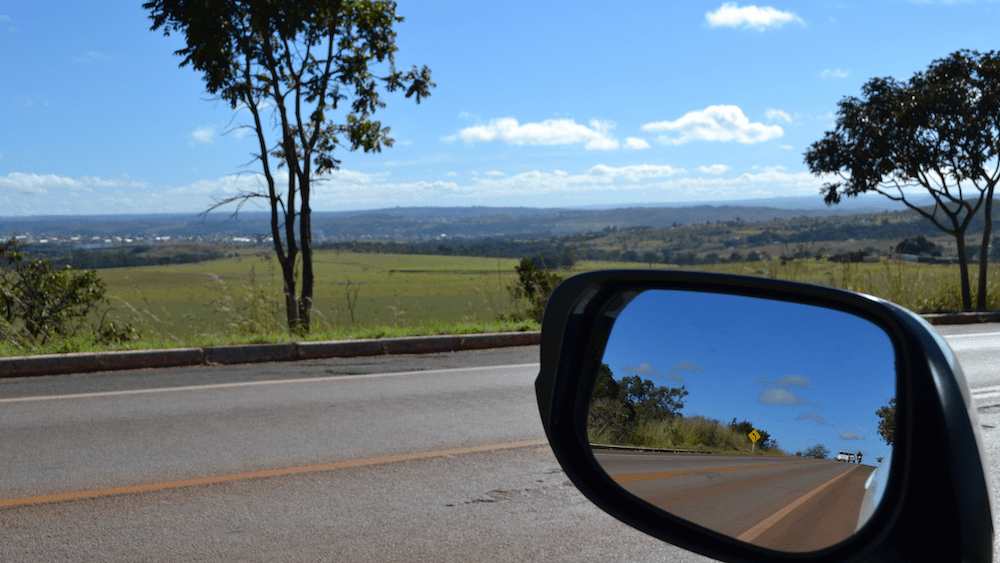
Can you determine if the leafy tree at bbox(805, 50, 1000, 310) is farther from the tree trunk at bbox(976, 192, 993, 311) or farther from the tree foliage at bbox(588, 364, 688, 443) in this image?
the tree foliage at bbox(588, 364, 688, 443)

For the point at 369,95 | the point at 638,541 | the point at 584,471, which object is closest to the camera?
the point at 584,471

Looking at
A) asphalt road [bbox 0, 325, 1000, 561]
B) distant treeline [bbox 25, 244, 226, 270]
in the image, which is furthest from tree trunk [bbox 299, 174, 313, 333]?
distant treeline [bbox 25, 244, 226, 270]

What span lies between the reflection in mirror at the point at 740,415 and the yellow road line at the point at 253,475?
373 cm

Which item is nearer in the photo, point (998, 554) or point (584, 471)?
point (584, 471)

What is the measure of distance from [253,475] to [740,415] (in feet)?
13.7

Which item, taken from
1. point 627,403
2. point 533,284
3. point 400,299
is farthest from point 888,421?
point 400,299

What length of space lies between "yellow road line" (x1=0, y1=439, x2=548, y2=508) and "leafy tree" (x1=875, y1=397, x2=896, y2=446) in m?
4.33

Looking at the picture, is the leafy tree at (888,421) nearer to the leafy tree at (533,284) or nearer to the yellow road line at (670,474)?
the yellow road line at (670,474)

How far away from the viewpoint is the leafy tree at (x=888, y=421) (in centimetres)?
104

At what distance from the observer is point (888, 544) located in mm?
973

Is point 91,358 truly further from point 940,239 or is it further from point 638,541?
point 940,239

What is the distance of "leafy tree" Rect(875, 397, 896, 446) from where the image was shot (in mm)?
1036

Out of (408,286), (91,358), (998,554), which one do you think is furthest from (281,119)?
(408,286)

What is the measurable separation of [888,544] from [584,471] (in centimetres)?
72
